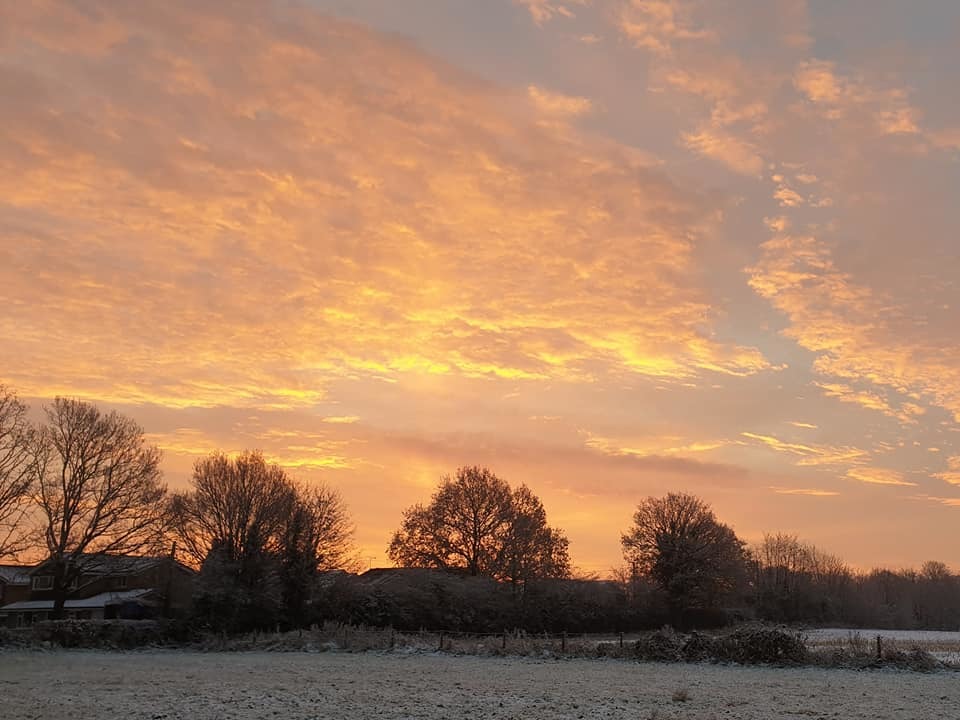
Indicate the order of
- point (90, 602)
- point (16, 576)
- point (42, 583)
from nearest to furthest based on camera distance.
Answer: point (90, 602) < point (42, 583) < point (16, 576)

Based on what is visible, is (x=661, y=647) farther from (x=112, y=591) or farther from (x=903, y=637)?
(x=112, y=591)

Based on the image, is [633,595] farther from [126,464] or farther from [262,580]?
[126,464]

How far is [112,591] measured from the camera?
248ft

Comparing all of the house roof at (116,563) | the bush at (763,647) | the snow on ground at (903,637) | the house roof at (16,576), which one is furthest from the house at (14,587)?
the snow on ground at (903,637)

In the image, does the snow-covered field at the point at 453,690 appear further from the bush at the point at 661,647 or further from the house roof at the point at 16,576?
the house roof at the point at 16,576

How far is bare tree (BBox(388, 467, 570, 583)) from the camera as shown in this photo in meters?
74.5

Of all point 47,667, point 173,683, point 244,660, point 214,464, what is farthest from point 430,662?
point 214,464

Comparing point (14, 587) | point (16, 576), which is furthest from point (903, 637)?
point (16, 576)

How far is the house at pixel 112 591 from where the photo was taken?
5609cm

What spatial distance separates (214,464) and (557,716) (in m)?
48.4

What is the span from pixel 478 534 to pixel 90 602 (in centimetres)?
3437

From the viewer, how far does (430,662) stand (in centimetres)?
3422

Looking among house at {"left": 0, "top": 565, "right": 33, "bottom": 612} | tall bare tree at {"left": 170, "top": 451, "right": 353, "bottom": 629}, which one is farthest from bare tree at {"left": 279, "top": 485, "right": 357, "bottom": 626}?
house at {"left": 0, "top": 565, "right": 33, "bottom": 612}

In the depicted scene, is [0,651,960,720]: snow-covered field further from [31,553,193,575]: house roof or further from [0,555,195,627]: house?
[31,553,193,575]: house roof
